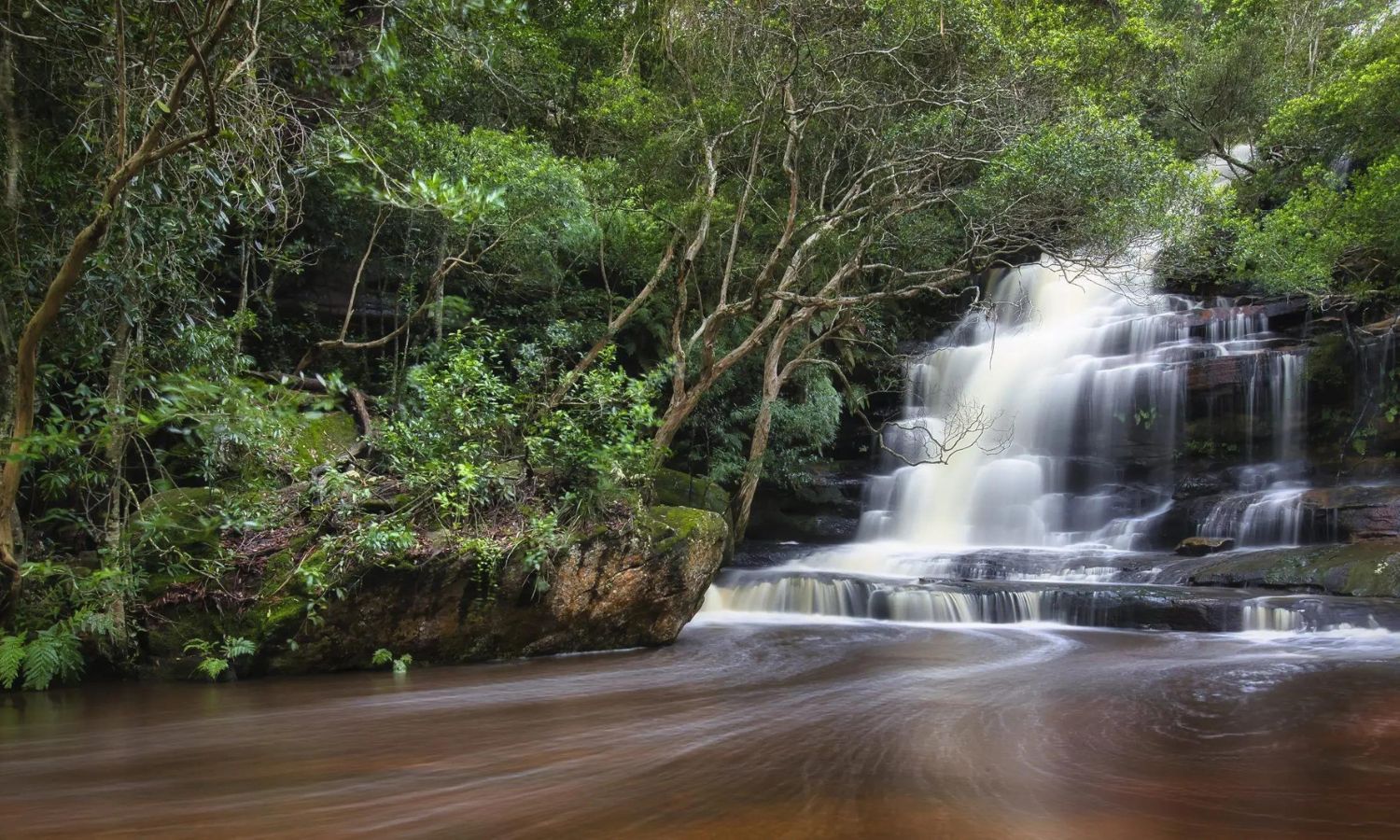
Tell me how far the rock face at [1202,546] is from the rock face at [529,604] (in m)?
7.48

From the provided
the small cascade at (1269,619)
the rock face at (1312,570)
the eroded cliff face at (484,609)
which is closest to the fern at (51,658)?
the eroded cliff face at (484,609)

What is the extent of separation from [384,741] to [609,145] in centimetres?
1089

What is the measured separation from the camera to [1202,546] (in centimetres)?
1143

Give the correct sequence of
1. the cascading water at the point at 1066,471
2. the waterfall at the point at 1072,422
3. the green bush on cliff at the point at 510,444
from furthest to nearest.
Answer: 1. the waterfall at the point at 1072,422
2. the cascading water at the point at 1066,471
3. the green bush on cliff at the point at 510,444

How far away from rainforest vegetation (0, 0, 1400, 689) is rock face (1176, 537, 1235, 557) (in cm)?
442

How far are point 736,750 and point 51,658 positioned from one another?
5.25m

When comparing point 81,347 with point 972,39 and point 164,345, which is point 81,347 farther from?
point 972,39

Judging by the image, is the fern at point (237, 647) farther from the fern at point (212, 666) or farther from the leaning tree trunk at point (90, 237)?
the leaning tree trunk at point (90, 237)

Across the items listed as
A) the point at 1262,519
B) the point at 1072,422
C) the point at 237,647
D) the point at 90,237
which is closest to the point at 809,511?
the point at 1072,422

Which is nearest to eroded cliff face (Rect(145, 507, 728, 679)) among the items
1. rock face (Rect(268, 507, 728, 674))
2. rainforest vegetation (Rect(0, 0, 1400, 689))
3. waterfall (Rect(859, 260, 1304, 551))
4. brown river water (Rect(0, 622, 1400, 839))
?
rock face (Rect(268, 507, 728, 674))

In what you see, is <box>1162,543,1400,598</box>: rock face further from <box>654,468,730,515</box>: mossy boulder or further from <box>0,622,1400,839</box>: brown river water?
<box>654,468,730,515</box>: mossy boulder

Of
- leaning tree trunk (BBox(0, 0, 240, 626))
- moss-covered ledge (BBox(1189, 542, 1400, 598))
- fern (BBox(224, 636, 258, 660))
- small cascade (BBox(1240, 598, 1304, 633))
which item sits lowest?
fern (BBox(224, 636, 258, 660))

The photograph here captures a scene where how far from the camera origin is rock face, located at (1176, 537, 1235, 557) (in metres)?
11.4

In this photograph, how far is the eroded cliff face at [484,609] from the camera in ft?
21.3
